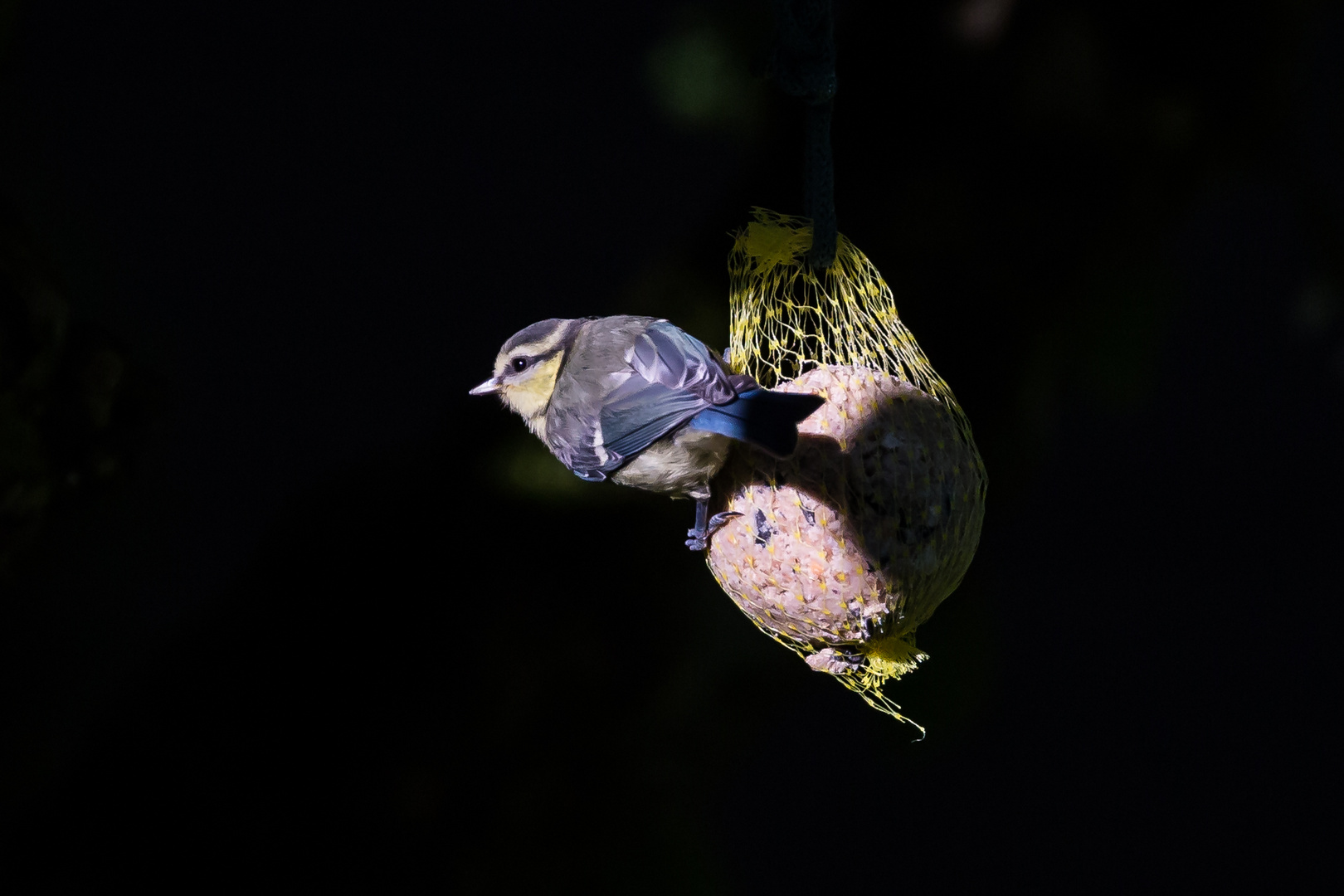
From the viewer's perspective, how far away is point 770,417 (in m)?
1.11

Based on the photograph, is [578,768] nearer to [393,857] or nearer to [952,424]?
[393,857]

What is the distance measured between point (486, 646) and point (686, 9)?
156cm

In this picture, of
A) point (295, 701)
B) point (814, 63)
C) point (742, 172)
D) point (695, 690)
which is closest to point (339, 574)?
point (295, 701)

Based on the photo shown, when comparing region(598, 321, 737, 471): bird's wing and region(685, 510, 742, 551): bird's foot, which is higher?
region(598, 321, 737, 471): bird's wing

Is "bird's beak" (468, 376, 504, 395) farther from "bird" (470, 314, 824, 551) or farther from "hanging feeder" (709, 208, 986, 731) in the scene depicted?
"hanging feeder" (709, 208, 986, 731)

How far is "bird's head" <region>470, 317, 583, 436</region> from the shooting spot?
56.6 inches

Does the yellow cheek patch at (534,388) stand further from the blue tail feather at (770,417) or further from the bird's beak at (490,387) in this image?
the blue tail feather at (770,417)

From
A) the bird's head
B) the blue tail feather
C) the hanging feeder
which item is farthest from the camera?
the bird's head

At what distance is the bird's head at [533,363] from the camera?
1.44 metres

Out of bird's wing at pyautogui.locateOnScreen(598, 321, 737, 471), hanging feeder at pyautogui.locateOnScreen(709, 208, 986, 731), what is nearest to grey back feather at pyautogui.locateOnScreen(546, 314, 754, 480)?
bird's wing at pyautogui.locateOnScreen(598, 321, 737, 471)

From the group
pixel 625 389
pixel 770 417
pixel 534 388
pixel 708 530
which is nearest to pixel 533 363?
pixel 534 388

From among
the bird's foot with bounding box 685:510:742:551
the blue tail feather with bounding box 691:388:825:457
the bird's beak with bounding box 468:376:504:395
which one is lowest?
the bird's foot with bounding box 685:510:742:551

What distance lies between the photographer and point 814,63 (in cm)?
112

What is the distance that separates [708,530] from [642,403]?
0.20 metres
